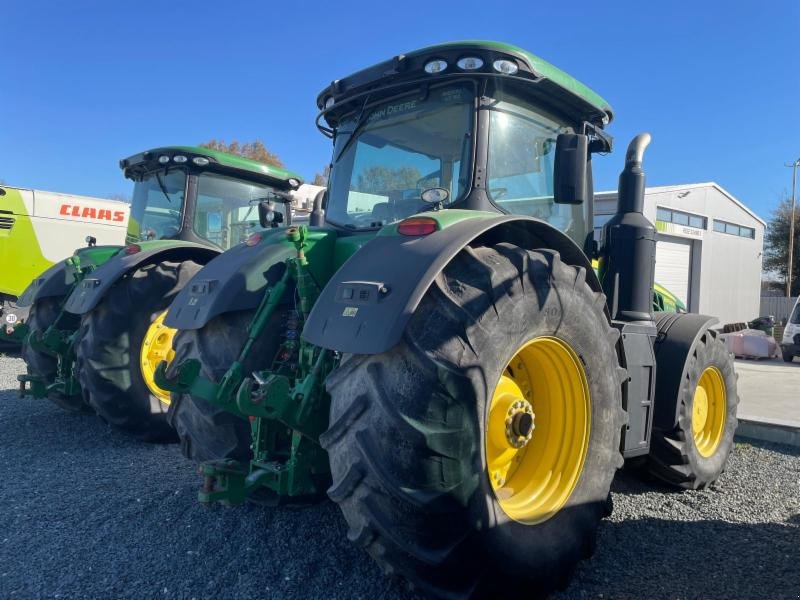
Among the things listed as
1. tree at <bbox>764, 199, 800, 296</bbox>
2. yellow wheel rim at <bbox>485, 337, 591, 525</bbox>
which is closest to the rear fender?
yellow wheel rim at <bbox>485, 337, 591, 525</bbox>

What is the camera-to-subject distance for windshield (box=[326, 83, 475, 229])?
3.11 m

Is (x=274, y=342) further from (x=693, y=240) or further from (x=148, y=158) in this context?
(x=693, y=240)

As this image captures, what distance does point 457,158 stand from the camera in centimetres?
310

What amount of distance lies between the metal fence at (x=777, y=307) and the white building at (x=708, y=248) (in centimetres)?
132

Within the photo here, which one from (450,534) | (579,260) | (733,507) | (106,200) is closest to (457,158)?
(579,260)

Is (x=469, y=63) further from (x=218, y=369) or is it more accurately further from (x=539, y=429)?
(x=218, y=369)

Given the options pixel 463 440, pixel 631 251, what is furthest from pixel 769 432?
pixel 463 440

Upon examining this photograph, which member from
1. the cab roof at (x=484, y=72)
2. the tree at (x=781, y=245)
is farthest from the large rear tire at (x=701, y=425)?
the tree at (x=781, y=245)

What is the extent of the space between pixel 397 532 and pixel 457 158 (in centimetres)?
180

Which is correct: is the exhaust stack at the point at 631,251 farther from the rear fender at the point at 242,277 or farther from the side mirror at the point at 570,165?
the rear fender at the point at 242,277

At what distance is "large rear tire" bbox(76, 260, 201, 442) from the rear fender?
1.77 meters

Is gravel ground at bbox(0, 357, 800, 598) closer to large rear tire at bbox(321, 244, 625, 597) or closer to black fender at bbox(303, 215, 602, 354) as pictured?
large rear tire at bbox(321, 244, 625, 597)

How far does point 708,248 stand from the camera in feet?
86.0

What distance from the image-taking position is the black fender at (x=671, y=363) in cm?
376
